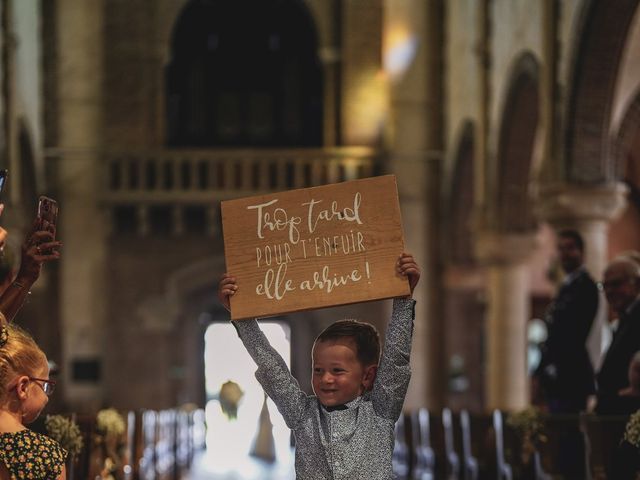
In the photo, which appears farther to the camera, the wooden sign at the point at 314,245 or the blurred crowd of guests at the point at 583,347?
the blurred crowd of guests at the point at 583,347

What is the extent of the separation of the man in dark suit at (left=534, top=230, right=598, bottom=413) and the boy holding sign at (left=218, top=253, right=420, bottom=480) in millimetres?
4098

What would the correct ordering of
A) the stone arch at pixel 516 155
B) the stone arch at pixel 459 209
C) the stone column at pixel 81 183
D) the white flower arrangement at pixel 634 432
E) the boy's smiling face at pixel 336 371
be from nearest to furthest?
1. the boy's smiling face at pixel 336 371
2. the white flower arrangement at pixel 634 432
3. the stone arch at pixel 516 155
4. the stone arch at pixel 459 209
5. the stone column at pixel 81 183

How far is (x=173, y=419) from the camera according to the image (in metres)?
14.9

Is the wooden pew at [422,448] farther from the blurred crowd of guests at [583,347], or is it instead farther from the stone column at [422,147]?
Result: the stone column at [422,147]

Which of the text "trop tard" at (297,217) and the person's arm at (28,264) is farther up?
the text "trop tard" at (297,217)

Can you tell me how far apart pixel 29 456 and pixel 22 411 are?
14cm

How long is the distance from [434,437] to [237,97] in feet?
35.4

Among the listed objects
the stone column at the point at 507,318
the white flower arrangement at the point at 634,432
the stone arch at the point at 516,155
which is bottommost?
the white flower arrangement at the point at 634,432

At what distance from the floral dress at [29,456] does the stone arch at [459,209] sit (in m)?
15.8

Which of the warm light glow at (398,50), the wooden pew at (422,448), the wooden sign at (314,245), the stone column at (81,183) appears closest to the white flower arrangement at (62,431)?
the wooden sign at (314,245)

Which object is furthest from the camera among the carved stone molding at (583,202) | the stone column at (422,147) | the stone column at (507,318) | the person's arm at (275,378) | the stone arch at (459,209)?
the stone column at (422,147)

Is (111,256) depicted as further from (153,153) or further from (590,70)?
(590,70)

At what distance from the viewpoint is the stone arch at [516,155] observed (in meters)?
15.5

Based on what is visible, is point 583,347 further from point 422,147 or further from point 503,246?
point 422,147
